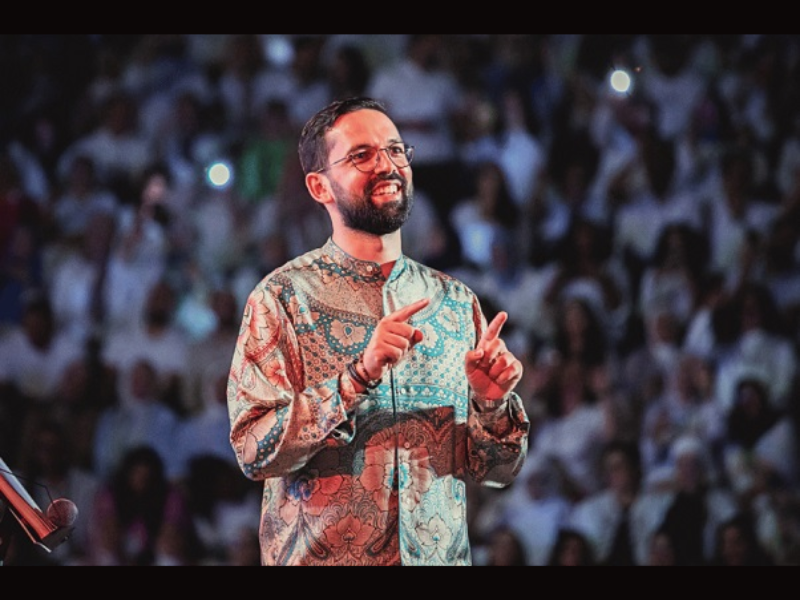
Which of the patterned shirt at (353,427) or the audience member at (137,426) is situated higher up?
the audience member at (137,426)

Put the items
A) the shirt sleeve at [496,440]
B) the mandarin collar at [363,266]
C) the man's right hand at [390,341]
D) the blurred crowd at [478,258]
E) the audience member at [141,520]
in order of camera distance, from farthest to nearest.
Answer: the blurred crowd at [478,258] → the audience member at [141,520] → the mandarin collar at [363,266] → the shirt sleeve at [496,440] → the man's right hand at [390,341]

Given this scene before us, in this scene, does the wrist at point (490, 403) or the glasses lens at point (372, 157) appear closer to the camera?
the wrist at point (490, 403)

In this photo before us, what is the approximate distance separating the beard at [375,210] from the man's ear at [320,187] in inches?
1.6

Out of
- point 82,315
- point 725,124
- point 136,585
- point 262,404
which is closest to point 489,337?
point 262,404

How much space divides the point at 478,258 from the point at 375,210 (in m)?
2.22

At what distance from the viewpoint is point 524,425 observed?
232 cm

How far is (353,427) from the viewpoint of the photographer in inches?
85.4

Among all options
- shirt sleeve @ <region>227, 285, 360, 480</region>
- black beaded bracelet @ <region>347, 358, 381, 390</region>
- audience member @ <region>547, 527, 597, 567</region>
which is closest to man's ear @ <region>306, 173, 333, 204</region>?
shirt sleeve @ <region>227, 285, 360, 480</region>

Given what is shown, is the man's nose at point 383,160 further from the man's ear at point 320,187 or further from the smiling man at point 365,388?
the man's ear at point 320,187

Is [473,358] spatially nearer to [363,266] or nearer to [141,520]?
[363,266]

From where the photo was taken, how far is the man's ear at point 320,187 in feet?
7.97

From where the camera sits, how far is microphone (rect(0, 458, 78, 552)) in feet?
6.81

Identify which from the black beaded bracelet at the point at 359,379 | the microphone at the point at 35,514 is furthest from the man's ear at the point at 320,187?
the microphone at the point at 35,514

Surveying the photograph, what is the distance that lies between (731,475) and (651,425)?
338 millimetres
